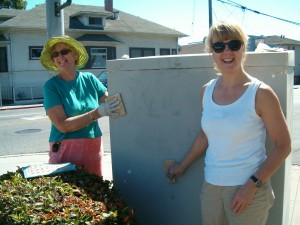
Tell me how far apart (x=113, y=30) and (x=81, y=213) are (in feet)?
77.4

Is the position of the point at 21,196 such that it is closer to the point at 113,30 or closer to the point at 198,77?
the point at 198,77

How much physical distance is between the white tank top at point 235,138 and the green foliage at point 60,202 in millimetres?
623

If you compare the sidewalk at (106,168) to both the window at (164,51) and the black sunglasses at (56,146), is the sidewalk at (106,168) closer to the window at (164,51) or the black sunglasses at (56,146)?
the black sunglasses at (56,146)

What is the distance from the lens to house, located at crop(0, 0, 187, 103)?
70.4ft

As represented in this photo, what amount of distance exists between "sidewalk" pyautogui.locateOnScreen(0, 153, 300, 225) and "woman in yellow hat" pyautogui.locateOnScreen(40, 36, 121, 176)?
1384 millimetres

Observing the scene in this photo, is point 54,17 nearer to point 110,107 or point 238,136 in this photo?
point 110,107

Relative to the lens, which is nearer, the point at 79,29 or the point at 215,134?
the point at 215,134

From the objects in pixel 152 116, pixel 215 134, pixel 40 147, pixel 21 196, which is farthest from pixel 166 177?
pixel 40 147

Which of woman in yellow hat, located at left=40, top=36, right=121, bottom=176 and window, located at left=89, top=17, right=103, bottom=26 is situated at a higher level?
window, located at left=89, top=17, right=103, bottom=26

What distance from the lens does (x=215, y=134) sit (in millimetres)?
2025

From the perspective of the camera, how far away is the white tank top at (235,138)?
6.29 ft

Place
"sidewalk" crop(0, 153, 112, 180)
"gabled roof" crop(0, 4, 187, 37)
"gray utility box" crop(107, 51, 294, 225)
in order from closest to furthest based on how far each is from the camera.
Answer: "gray utility box" crop(107, 51, 294, 225)
"sidewalk" crop(0, 153, 112, 180)
"gabled roof" crop(0, 4, 187, 37)

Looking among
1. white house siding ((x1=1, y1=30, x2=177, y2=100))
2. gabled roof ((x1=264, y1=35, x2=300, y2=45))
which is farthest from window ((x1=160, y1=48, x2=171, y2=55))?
gabled roof ((x1=264, y1=35, x2=300, y2=45))

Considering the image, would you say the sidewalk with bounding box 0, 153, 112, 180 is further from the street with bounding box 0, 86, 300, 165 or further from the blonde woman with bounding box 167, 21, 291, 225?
the blonde woman with bounding box 167, 21, 291, 225
